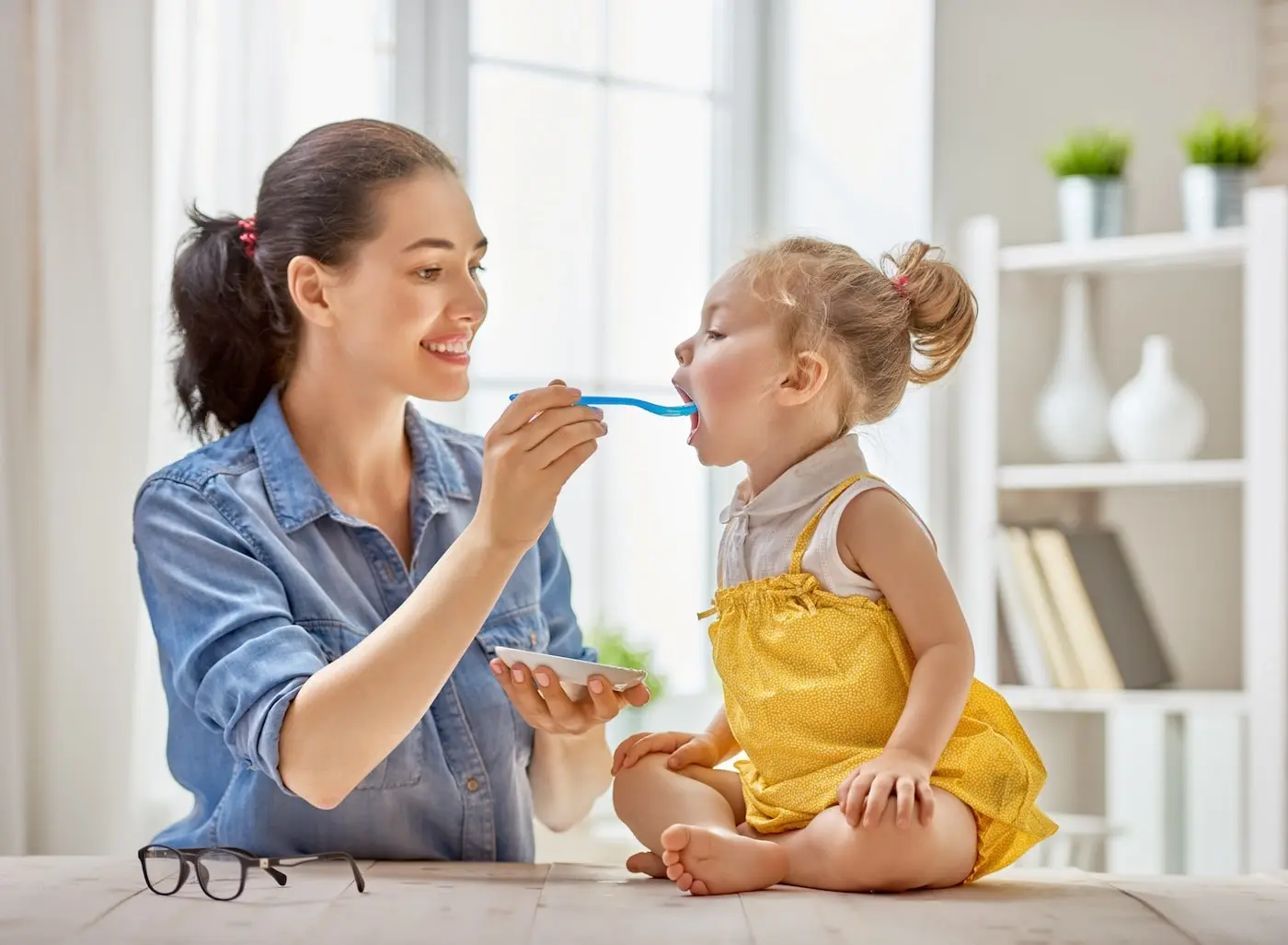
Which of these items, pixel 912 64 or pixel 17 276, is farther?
pixel 912 64

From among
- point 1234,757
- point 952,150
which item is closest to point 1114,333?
point 952,150

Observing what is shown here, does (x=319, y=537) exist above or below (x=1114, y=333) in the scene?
below

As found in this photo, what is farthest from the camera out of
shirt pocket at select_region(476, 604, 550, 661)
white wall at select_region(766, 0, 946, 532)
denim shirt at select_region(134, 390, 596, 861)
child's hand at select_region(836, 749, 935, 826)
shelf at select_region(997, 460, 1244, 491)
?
white wall at select_region(766, 0, 946, 532)

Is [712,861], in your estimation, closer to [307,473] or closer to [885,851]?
[885,851]

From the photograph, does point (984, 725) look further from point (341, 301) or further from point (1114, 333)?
point (1114, 333)

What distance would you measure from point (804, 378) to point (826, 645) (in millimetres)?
305

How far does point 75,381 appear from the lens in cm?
211

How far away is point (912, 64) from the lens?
292 cm

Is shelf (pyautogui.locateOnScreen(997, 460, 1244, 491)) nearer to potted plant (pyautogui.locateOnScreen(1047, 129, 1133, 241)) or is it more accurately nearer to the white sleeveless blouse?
potted plant (pyautogui.locateOnScreen(1047, 129, 1133, 241))

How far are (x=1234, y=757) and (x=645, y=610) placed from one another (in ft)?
4.05

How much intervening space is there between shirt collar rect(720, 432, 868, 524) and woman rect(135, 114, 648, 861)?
213 millimetres

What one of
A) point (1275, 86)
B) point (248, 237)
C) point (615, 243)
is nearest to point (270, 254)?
point (248, 237)

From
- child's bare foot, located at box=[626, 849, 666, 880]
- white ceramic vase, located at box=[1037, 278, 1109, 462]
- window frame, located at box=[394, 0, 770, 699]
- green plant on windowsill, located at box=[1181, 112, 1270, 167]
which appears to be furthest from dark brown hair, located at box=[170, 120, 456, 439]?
green plant on windowsill, located at box=[1181, 112, 1270, 167]

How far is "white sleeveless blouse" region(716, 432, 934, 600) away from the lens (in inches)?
50.7
